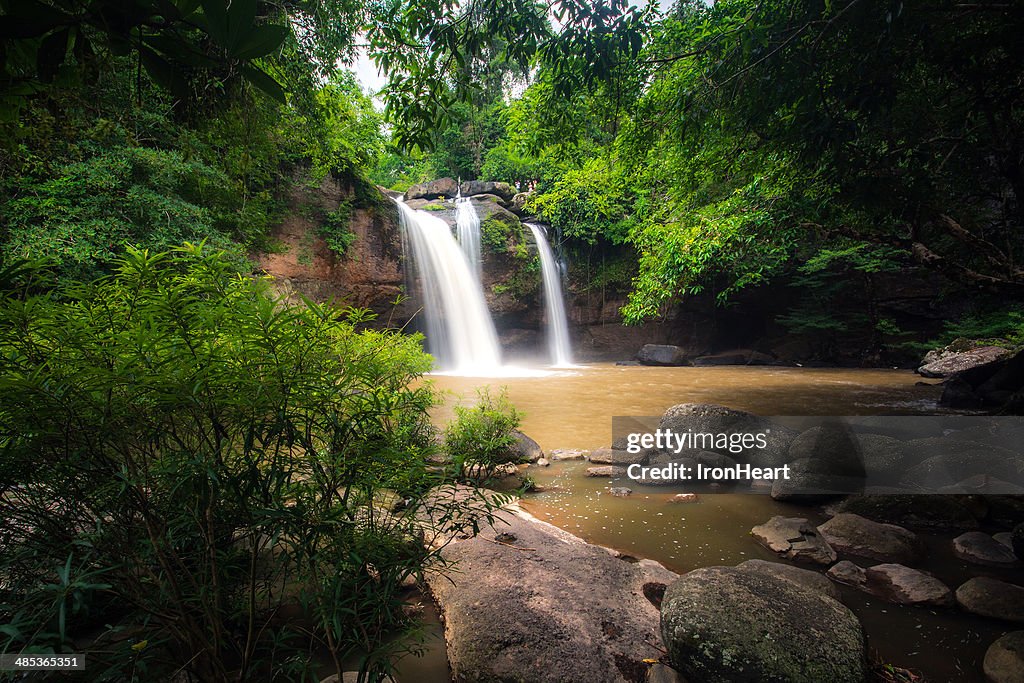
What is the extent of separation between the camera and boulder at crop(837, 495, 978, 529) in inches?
136

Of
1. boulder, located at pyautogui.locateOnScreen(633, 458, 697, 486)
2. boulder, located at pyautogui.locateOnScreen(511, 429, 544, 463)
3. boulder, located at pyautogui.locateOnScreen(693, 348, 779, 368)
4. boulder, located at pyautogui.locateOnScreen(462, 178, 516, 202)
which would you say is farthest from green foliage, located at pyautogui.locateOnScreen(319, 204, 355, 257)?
boulder, located at pyautogui.locateOnScreen(693, 348, 779, 368)

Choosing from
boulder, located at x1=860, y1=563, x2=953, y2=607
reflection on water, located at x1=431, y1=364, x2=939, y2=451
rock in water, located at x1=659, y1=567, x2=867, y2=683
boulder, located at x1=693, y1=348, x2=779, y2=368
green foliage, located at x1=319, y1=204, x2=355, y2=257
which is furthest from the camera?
boulder, located at x1=693, y1=348, x2=779, y2=368

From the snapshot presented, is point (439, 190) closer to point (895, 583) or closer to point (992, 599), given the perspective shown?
point (895, 583)

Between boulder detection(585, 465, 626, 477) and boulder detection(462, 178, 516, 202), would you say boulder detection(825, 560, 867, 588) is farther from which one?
boulder detection(462, 178, 516, 202)

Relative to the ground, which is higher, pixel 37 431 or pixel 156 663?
pixel 37 431

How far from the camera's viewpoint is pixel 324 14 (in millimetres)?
3980

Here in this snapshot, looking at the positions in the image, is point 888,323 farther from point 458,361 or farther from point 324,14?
point 324,14

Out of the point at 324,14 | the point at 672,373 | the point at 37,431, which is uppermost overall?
the point at 324,14

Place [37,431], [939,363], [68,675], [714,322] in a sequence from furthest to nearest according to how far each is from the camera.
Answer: [714,322]
[939,363]
[68,675]
[37,431]

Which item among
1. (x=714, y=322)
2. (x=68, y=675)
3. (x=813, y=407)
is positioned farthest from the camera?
(x=714, y=322)

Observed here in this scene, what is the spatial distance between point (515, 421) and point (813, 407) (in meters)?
7.18

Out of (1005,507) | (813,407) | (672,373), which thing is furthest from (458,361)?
(1005,507)

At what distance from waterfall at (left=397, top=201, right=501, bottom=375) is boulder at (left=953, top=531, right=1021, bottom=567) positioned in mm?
12391

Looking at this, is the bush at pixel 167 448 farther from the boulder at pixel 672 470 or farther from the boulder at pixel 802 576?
the boulder at pixel 672 470
